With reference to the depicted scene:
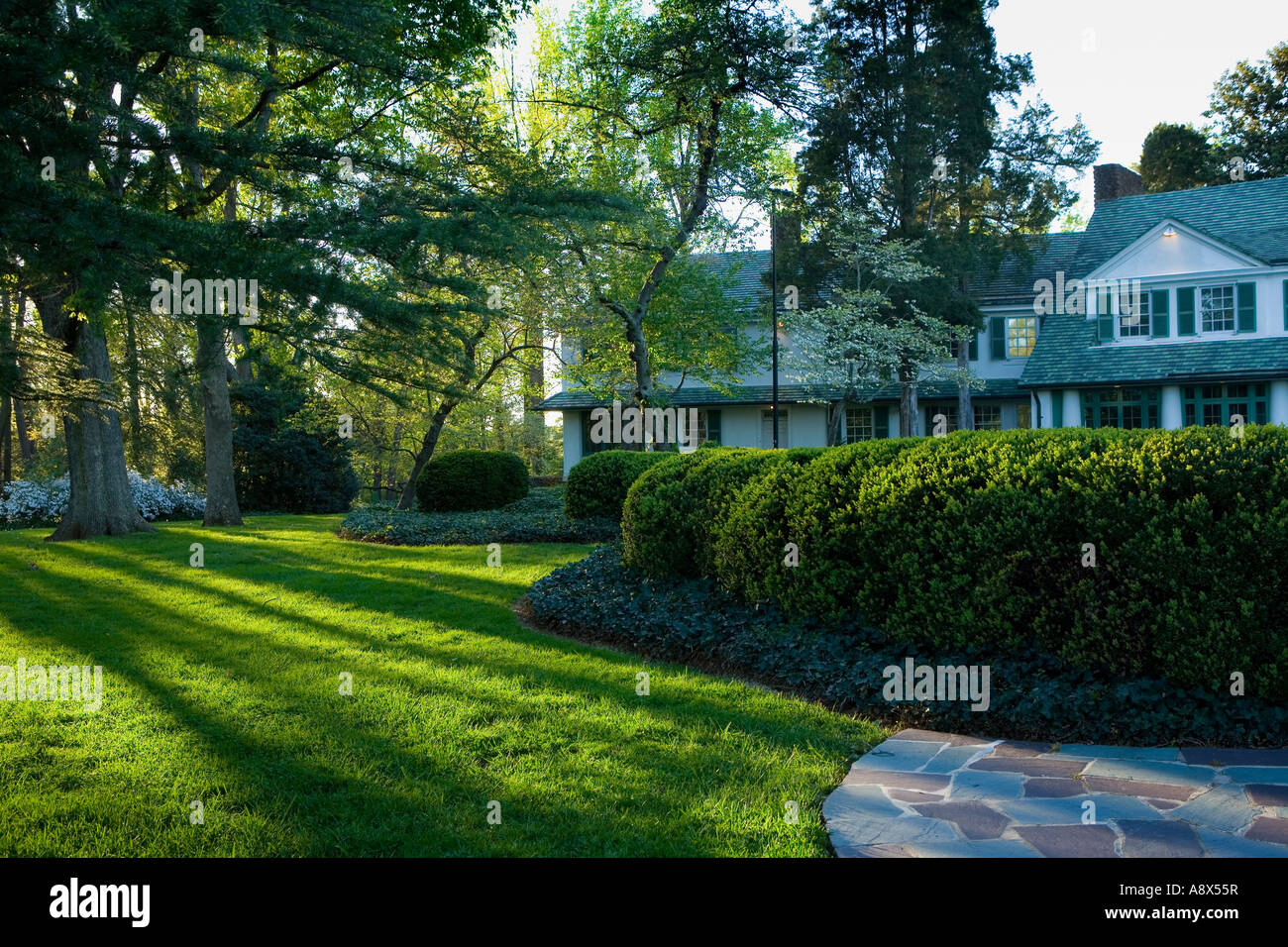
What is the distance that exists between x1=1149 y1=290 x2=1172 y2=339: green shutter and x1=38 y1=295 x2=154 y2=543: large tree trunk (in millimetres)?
26999

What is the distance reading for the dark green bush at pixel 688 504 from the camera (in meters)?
8.23

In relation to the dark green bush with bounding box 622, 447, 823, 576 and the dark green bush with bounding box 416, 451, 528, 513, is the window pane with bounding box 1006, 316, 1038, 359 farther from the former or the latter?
the dark green bush with bounding box 622, 447, 823, 576

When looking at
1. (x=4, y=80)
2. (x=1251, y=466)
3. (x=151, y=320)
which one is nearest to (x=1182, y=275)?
(x=1251, y=466)

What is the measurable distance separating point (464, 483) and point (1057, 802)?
1680 centimetres

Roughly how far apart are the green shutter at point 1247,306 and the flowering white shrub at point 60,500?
1166 inches

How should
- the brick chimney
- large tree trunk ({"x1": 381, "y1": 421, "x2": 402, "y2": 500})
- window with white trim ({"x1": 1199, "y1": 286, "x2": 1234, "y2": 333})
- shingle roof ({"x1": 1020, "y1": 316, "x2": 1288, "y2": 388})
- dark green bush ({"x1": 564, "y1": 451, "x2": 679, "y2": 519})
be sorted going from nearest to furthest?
dark green bush ({"x1": 564, "y1": 451, "x2": 679, "y2": 519}), shingle roof ({"x1": 1020, "y1": 316, "x2": 1288, "y2": 388}), window with white trim ({"x1": 1199, "y1": 286, "x2": 1234, "y2": 333}), large tree trunk ({"x1": 381, "y1": 421, "x2": 402, "y2": 500}), the brick chimney

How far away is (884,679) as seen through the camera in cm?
611

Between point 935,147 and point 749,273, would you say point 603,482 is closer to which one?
point 935,147

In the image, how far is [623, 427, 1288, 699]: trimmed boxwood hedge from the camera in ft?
17.2

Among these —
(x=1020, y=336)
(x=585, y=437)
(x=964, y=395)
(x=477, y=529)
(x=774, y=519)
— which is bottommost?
(x=477, y=529)

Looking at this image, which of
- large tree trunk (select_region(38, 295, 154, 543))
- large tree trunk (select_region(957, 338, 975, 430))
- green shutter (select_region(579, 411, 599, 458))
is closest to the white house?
large tree trunk (select_region(957, 338, 975, 430))

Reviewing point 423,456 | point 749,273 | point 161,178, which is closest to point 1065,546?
point 161,178

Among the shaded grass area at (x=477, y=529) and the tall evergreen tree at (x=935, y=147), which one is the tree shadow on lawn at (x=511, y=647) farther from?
the tall evergreen tree at (x=935, y=147)
